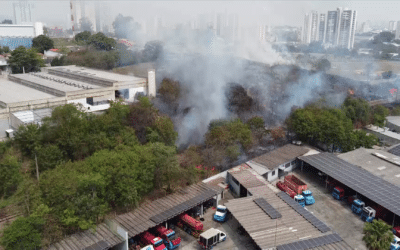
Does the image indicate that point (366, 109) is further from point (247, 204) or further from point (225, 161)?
point (247, 204)

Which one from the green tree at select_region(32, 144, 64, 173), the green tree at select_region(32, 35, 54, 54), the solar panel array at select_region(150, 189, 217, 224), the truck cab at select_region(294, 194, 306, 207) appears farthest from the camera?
the green tree at select_region(32, 35, 54, 54)

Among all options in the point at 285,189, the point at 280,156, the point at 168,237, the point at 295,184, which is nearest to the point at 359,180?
the point at 295,184

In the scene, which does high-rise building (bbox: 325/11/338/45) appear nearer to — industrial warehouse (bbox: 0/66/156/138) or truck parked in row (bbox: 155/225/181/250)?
industrial warehouse (bbox: 0/66/156/138)

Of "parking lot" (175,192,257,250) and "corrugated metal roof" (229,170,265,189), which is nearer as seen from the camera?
"parking lot" (175,192,257,250)

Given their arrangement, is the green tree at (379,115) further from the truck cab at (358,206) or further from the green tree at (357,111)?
the truck cab at (358,206)

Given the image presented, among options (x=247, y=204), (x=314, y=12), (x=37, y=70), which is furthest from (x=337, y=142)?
(x=314, y=12)

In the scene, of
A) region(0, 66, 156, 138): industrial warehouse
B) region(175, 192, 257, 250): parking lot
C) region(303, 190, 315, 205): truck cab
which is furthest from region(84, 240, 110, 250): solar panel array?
region(303, 190, 315, 205): truck cab
